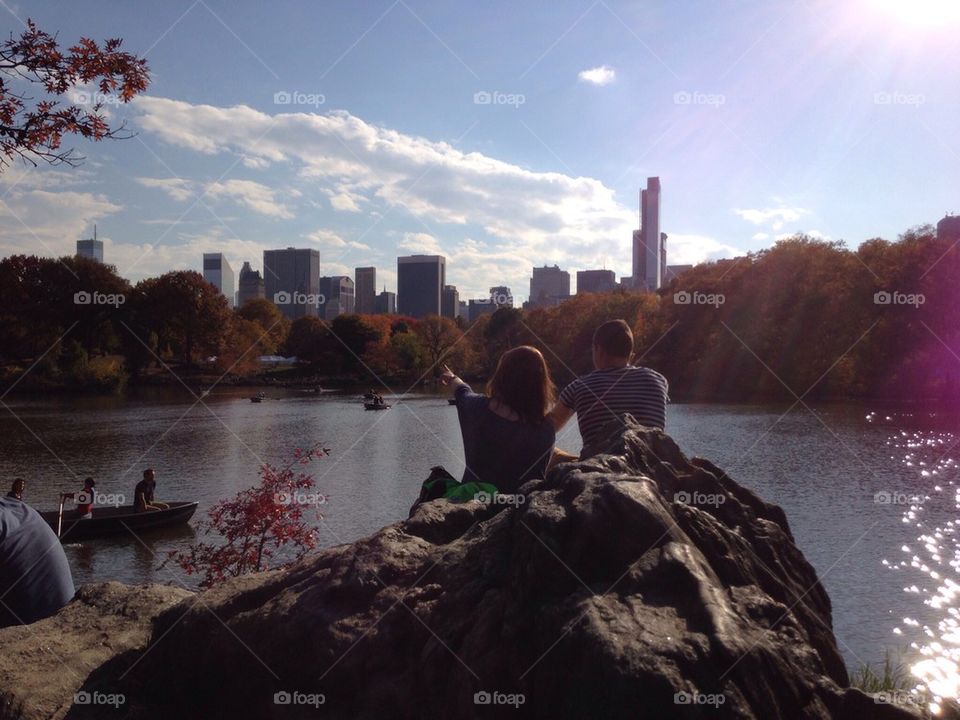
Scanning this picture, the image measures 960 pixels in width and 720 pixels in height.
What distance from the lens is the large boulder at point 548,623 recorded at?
222 cm

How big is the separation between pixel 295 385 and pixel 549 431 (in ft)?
238

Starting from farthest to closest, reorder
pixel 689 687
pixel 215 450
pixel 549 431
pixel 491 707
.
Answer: pixel 215 450 → pixel 549 431 → pixel 491 707 → pixel 689 687

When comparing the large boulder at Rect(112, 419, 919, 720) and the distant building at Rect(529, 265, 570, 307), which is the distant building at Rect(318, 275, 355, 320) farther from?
the large boulder at Rect(112, 419, 919, 720)

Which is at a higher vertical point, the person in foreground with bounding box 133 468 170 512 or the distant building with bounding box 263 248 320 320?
the distant building with bounding box 263 248 320 320

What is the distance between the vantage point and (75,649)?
3.51 metres

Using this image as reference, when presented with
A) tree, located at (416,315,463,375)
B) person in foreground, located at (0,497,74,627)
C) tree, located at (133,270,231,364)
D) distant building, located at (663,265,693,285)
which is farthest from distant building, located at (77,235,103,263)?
person in foreground, located at (0,497,74,627)

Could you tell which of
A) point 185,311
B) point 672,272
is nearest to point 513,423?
point 672,272

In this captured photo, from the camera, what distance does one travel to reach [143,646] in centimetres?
340

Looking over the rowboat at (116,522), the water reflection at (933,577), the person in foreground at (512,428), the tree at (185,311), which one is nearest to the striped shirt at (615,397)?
the person in foreground at (512,428)

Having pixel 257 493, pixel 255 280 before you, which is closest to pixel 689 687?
pixel 257 493

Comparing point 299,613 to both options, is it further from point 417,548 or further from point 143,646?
point 143,646

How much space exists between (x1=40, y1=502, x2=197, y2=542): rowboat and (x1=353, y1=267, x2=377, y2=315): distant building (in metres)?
94.5

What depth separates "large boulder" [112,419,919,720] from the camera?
2.22m

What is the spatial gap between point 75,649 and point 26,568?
64cm
